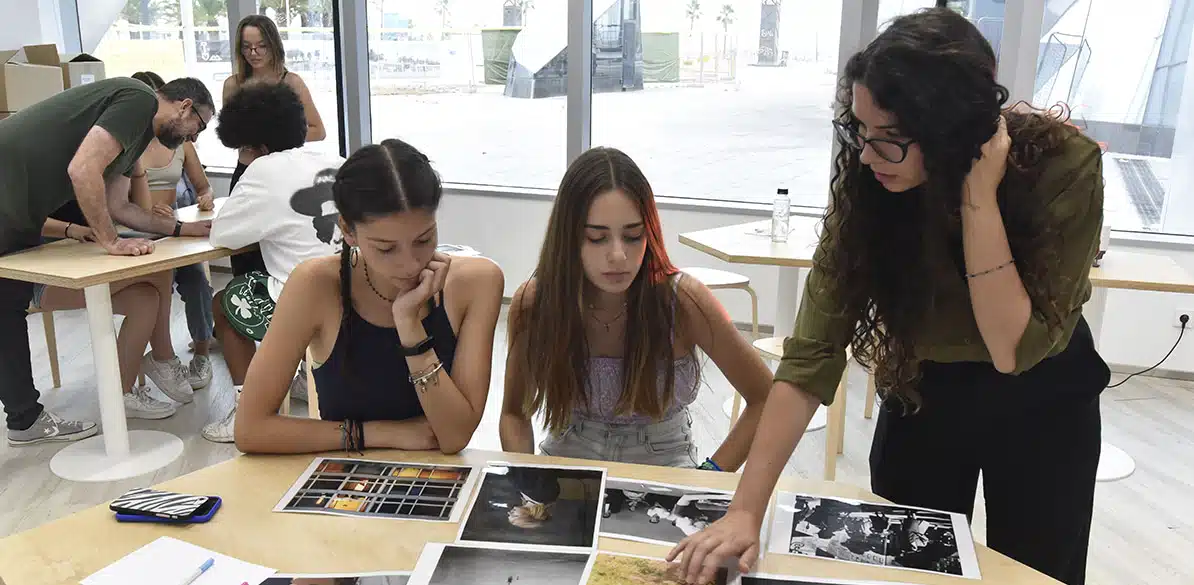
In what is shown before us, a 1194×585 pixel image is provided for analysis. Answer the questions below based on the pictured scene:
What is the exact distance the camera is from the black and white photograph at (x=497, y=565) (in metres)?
1.05

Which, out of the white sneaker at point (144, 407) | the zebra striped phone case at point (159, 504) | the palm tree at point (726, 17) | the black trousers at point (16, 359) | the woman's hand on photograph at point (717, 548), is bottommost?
the white sneaker at point (144, 407)

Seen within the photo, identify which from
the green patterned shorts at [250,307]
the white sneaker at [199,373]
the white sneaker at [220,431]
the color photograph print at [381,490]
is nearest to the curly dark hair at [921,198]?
the color photograph print at [381,490]

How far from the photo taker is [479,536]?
3.78 ft

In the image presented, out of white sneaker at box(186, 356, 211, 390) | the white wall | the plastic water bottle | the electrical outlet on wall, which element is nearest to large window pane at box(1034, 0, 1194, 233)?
the electrical outlet on wall

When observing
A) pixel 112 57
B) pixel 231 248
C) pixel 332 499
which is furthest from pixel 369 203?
pixel 112 57

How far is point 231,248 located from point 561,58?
231 cm

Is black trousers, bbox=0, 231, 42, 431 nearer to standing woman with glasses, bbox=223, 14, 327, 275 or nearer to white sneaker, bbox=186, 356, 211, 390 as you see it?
white sneaker, bbox=186, 356, 211, 390

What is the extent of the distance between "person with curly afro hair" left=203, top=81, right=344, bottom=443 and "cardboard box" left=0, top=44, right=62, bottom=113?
1.61 m

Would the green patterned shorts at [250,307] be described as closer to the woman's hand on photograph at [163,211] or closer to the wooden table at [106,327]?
the wooden table at [106,327]

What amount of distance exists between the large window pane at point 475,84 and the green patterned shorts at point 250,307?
1845 millimetres

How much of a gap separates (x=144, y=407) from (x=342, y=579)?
263cm

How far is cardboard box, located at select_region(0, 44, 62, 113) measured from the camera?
3.98 metres

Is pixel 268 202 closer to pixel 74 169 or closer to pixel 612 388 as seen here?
pixel 74 169

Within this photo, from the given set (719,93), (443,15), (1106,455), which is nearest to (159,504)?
(1106,455)
